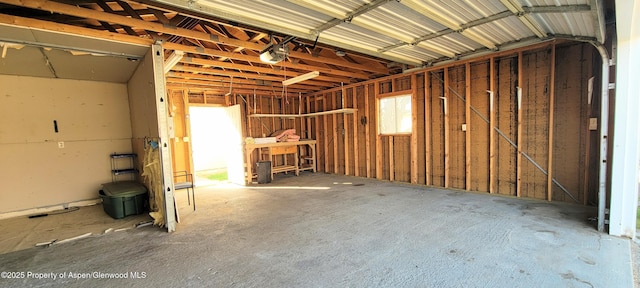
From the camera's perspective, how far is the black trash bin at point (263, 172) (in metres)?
6.88

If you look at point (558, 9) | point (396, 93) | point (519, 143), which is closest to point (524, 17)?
point (558, 9)

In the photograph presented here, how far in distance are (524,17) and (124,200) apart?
5.92 m

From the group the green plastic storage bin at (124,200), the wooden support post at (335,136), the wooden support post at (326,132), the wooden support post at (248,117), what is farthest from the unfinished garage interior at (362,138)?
the wooden support post at (326,132)

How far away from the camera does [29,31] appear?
2883mm

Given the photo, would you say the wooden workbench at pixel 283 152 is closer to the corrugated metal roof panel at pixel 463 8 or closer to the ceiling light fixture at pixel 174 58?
the ceiling light fixture at pixel 174 58

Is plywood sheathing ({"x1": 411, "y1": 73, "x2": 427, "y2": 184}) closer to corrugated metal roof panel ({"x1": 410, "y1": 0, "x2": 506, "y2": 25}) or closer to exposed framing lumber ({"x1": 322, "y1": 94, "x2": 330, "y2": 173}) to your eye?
corrugated metal roof panel ({"x1": 410, "y1": 0, "x2": 506, "y2": 25})

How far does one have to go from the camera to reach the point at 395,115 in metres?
6.33

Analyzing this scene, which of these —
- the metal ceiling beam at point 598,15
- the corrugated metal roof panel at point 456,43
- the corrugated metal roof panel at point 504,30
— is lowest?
the metal ceiling beam at point 598,15

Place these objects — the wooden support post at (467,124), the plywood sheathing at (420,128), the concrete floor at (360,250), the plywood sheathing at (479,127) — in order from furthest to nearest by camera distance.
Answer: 1. the plywood sheathing at (420,128)
2. the wooden support post at (467,124)
3. the plywood sheathing at (479,127)
4. the concrete floor at (360,250)

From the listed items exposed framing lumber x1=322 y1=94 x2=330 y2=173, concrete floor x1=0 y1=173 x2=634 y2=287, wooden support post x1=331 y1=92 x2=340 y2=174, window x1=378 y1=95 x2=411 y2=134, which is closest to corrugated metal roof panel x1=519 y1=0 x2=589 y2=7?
concrete floor x1=0 y1=173 x2=634 y2=287

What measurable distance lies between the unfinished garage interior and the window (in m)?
0.05

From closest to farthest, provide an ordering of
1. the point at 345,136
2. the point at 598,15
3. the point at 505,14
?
the point at 598,15 < the point at 505,14 < the point at 345,136

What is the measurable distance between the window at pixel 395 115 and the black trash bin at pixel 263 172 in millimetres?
3075

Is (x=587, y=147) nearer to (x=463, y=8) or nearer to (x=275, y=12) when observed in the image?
(x=463, y=8)
